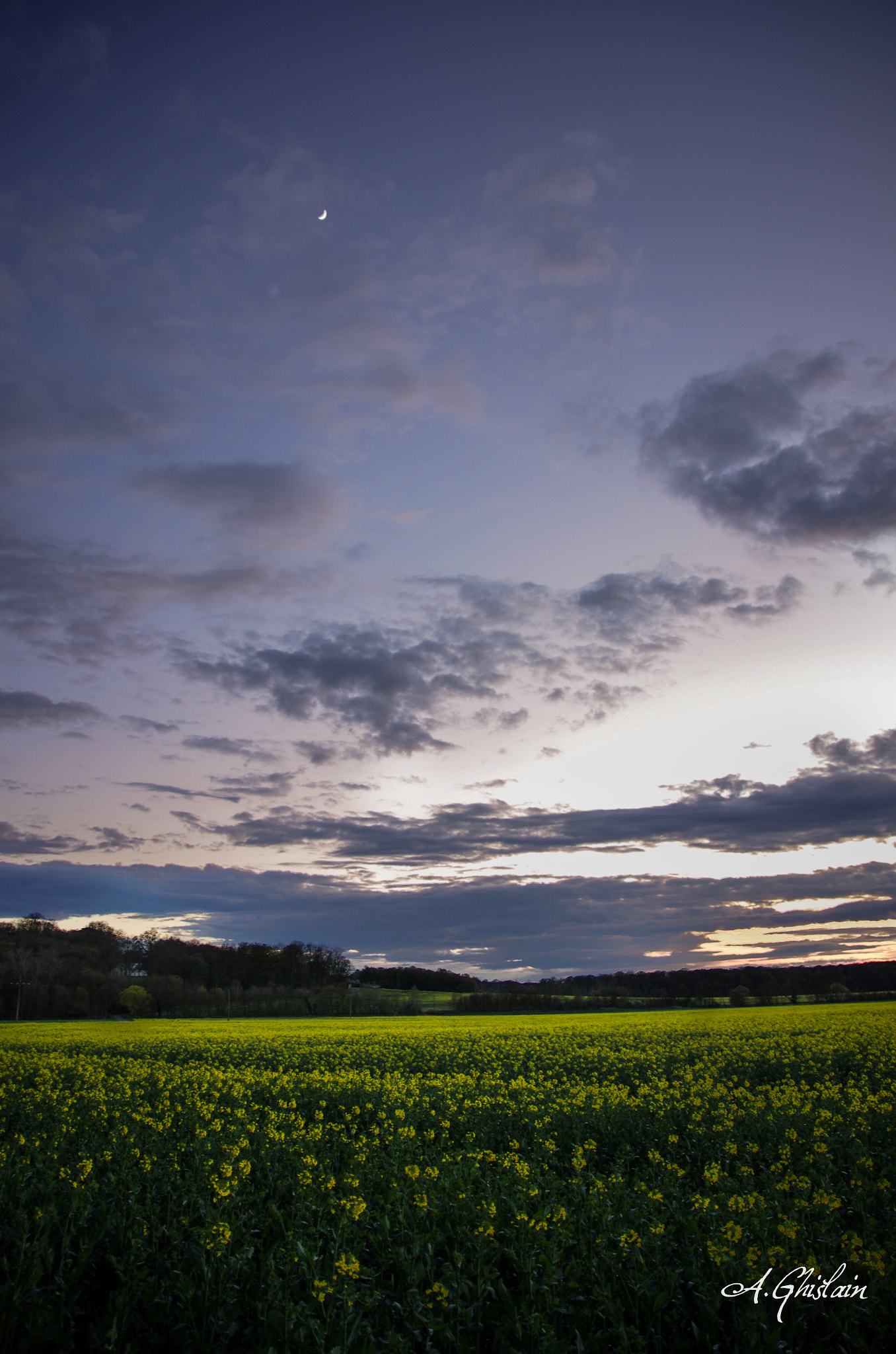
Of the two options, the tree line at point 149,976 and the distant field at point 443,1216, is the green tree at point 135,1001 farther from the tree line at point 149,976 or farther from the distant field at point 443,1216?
the distant field at point 443,1216

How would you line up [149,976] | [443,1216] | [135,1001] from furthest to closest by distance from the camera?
1. [149,976]
2. [135,1001]
3. [443,1216]

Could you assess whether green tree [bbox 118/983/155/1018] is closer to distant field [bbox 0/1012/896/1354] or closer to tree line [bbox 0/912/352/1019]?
tree line [bbox 0/912/352/1019]

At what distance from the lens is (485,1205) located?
723 cm

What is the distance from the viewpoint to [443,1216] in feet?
25.9

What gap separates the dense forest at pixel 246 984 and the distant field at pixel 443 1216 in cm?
7642
